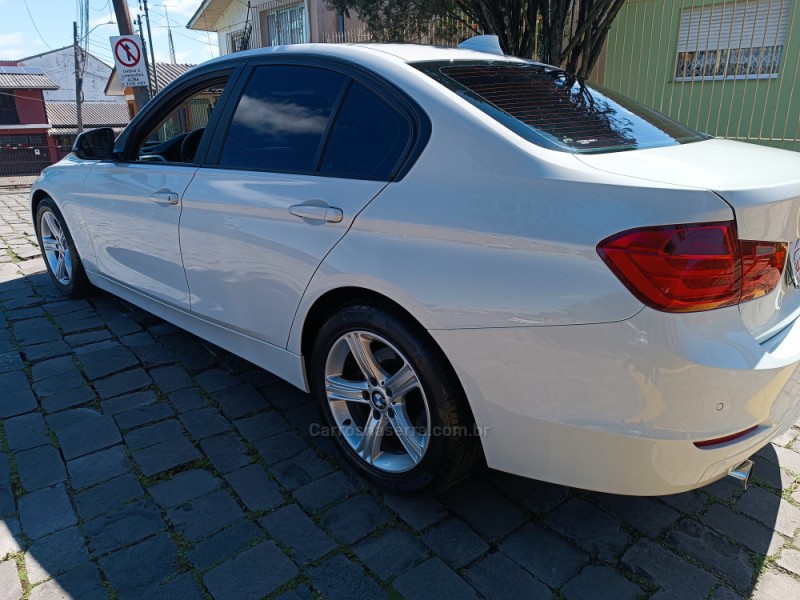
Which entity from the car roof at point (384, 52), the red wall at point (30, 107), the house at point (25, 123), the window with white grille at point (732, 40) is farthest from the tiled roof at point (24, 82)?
the car roof at point (384, 52)

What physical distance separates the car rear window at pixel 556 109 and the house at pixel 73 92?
63185 millimetres

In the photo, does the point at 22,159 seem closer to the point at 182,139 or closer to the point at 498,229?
the point at 182,139

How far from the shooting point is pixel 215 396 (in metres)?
3.32

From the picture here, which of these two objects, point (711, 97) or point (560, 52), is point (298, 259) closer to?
point (560, 52)

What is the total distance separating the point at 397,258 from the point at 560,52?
5.38 meters

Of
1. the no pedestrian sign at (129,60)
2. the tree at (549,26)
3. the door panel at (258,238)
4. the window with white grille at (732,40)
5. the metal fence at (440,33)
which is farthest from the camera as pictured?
the no pedestrian sign at (129,60)

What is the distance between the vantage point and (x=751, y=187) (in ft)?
5.66

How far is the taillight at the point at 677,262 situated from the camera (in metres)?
1.65

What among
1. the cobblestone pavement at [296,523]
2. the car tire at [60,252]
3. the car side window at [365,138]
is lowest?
the cobblestone pavement at [296,523]

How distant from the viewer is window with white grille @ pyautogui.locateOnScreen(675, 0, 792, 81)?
24.3 ft

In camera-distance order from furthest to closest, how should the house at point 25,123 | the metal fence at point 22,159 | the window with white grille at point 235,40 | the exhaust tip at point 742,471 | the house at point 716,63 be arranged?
the house at point 25,123 → the metal fence at point 22,159 → the window with white grille at point 235,40 → the house at point 716,63 → the exhaust tip at point 742,471

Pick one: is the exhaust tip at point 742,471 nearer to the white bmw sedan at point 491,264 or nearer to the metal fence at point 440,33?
the white bmw sedan at point 491,264

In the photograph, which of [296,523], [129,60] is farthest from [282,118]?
[129,60]

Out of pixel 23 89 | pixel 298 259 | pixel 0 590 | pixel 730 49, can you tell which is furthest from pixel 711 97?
pixel 23 89
